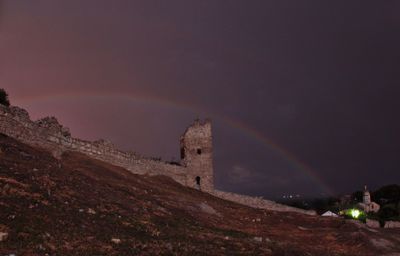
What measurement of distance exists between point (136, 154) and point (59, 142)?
15712 mm

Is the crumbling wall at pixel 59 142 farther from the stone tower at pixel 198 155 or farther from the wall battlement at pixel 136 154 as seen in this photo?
the stone tower at pixel 198 155

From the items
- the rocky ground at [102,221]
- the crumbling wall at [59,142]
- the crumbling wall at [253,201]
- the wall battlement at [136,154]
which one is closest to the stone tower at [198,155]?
the wall battlement at [136,154]

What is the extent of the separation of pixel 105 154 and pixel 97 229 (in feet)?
103

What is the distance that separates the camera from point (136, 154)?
5972 centimetres

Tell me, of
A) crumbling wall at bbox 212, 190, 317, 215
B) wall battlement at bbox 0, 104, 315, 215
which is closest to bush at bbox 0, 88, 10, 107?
wall battlement at bbox 0, 104, 315, 215

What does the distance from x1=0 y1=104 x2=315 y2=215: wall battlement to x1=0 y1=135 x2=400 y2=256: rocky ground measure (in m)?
1.98

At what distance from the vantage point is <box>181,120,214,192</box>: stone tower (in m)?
72.2

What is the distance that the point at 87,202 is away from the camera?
90.5 ft

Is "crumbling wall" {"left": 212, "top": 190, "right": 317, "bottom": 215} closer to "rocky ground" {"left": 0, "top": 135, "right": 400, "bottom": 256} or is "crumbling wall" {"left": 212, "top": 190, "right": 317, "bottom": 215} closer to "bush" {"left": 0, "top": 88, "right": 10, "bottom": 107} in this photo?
"rocky ground" {"left": 0, "top": 135, "right": 400, "bottom": 256}

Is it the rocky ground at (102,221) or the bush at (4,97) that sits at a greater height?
the bush at (4,97)

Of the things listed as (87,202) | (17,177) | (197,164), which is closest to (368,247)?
(87,202)

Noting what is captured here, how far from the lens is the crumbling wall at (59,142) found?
38.3m

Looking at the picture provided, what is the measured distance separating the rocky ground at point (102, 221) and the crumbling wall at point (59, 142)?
1657mm

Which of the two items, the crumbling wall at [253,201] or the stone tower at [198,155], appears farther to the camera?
the crumbling wall at [253,201]
